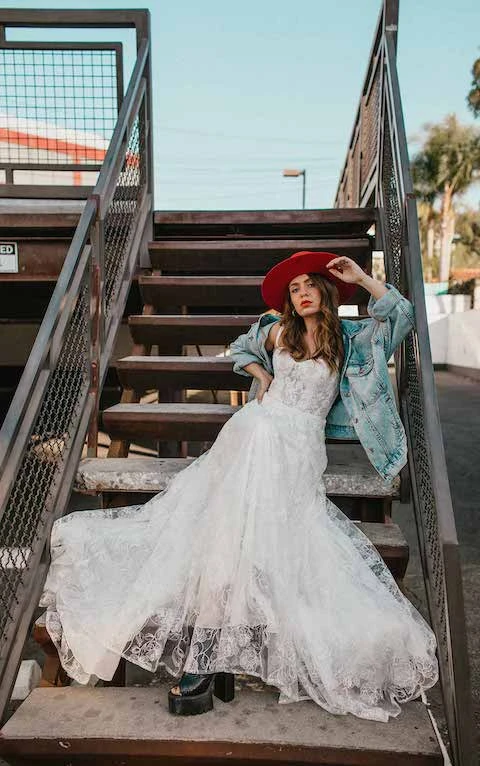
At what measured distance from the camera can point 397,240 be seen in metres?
3.49

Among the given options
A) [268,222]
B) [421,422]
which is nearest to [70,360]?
[421,422]

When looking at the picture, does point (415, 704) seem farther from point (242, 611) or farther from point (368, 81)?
point (368, 81)

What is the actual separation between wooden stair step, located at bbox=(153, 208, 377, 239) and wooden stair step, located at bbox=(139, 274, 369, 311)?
2.76 feet

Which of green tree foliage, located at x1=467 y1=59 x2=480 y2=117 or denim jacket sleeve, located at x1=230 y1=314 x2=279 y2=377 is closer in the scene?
denim jacket sleeve, located at x1=230 y1=314 x2=279 y2=377

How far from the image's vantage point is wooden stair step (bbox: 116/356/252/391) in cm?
356

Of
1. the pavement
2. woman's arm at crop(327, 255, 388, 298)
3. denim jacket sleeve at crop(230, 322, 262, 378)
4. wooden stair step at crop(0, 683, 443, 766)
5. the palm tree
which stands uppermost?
the palm tree

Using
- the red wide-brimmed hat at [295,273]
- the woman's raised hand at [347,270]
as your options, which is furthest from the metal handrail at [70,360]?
the woman's raised hand at [347,270]

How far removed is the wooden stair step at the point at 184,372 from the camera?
11.7 feet

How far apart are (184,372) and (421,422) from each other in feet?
4.91

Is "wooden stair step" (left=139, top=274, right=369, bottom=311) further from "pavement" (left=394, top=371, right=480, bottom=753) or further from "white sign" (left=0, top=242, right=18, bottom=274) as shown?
"pavement" (left=394, top=371, right=480, bottom=753)

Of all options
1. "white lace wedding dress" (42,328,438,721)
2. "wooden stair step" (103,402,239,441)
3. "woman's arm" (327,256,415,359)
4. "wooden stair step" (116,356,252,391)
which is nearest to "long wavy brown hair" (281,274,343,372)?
"woman's arm" (327,256,415,359)

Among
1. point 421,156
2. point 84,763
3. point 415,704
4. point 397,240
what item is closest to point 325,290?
point 397,240

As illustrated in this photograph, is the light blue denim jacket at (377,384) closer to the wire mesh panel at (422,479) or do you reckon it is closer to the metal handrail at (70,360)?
the wire mesh panel at (422,479)

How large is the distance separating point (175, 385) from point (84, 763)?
2.19 meters
